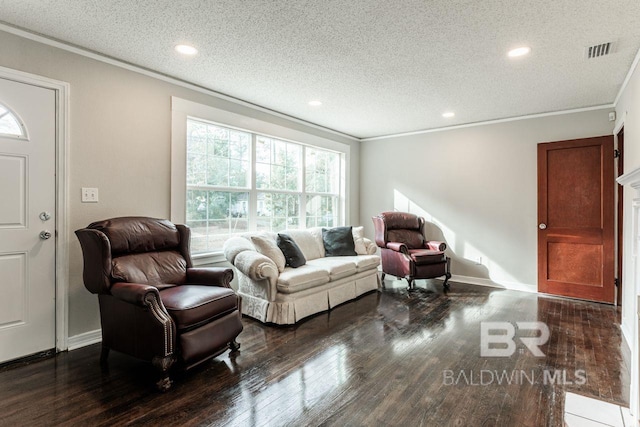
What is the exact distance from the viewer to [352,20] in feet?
7.71

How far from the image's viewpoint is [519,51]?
2766mm

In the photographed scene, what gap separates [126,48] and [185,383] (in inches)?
104

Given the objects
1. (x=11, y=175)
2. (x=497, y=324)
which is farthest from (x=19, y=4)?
(x=497, y=324)

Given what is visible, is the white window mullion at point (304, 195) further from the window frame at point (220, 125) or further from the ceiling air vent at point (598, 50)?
the ceiling air vent at point (598, 50)

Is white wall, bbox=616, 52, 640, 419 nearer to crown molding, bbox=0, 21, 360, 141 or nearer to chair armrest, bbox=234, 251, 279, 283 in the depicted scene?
chair armrest, bbox=234, 251, 279, 283

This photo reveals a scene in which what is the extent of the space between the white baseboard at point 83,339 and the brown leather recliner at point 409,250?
353 cm

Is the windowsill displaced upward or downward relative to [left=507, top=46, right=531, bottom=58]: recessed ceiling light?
downward

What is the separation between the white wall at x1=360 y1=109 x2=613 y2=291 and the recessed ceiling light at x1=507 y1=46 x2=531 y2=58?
221cm

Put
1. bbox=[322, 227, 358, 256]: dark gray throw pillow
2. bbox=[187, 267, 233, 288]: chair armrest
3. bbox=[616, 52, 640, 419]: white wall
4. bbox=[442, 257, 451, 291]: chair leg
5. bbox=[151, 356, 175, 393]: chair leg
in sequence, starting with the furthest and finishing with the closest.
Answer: bbox=[442, 257, 451, 291]: chair leg < bbox=[322, 227, 358, 256]: dark gray throw pillow < bbox=[616, 52, 640, 419]: white wall < bbox=[187, 267, 233, 288]: chair armrest < bbox=[151, 356, 175, 393]: chair leg

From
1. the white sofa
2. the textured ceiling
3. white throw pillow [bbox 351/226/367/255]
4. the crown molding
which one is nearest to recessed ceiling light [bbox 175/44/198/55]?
the textured ceiling

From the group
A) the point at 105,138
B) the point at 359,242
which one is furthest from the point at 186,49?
the point at 359,242

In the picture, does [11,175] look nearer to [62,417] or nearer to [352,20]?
[62,417]

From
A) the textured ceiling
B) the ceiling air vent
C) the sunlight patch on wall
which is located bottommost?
the sunlight patch on wall

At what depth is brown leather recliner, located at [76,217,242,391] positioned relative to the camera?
2160 millimetres
